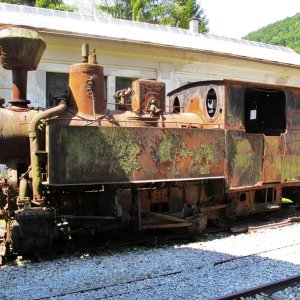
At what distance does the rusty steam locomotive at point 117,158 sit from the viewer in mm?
5922

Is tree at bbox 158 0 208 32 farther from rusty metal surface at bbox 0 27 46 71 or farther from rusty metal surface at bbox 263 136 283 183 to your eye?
rusty metal surface at bbox 0 27 46 71

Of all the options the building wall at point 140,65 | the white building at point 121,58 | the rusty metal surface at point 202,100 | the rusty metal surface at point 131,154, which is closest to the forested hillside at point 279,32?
the white building at point 121,58

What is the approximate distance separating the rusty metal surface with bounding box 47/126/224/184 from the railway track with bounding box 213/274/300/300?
2501 millimetres

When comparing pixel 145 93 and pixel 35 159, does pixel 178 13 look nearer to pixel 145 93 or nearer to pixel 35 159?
pixel 145 93

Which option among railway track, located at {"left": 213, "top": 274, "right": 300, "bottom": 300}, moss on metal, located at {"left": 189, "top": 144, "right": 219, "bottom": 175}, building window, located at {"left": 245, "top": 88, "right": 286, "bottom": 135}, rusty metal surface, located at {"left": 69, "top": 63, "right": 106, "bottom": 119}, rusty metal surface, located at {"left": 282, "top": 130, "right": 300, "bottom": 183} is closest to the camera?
railway track, located at {"left": 213, "top": 274, "right": 300, "bottom": 300}

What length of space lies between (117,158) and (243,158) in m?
2.65

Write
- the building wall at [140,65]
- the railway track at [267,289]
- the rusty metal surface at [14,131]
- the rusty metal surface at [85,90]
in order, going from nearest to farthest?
the railway track at [267,289] < the rusty metal surface at [14,131] < the rusty metal surface at [85,90] < the building wall at [140,65]

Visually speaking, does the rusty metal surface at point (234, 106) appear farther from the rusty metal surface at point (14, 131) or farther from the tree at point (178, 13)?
the tree at point (178, 13)

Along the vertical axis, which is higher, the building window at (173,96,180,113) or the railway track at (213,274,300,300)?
the building window at (173,96,180,113)

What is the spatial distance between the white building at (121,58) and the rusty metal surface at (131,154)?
21.3ft

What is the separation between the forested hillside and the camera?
6821 centimetres

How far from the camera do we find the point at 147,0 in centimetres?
3116

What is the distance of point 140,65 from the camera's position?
1418 cm

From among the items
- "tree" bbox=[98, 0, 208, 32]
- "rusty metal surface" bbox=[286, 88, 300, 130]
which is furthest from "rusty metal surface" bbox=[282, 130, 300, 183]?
"tree" bbox=[98, 0, 208, 32]
